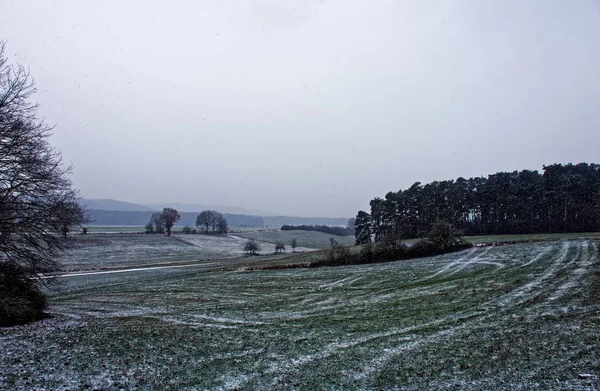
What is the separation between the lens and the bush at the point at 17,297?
14617 millimetres

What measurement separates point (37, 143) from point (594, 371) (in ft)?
71.4

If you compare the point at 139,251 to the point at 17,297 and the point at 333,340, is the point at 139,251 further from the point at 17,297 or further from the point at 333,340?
the point at 333,340

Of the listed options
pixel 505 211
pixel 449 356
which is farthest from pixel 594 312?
pixel 505 211

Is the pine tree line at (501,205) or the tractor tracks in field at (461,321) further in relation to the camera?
the pine tree line at (501,205)

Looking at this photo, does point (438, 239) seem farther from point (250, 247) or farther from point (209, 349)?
point (250, 247)

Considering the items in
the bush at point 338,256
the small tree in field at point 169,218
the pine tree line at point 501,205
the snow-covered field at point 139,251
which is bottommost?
the snow-covered field at point 139,251

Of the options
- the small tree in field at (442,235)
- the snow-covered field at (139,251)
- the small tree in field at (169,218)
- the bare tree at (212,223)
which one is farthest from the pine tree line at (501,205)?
the bare tree at (212,223)

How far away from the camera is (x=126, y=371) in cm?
911

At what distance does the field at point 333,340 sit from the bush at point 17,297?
99 cm

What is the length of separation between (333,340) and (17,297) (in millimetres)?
14443

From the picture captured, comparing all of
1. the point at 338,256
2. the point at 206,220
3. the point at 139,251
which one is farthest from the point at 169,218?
the point at 338,256

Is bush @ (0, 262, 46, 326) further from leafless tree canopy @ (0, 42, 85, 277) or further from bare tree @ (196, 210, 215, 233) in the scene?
bare tree @ (196, 210, 215, 233)

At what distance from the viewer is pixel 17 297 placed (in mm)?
15344

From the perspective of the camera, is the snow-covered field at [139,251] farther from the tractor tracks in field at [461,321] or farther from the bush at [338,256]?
the tractor tracks in field at [461,321]
